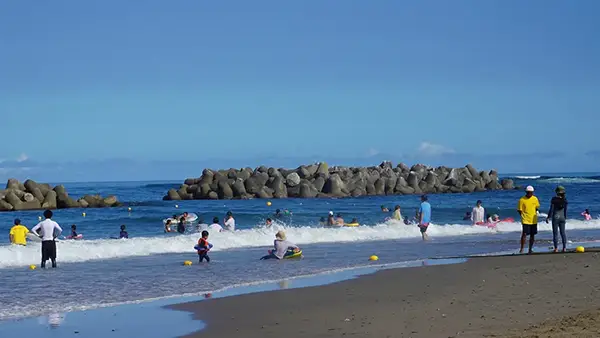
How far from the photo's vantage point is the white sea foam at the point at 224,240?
2247 centimetres

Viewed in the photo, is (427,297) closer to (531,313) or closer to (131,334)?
(531,313)

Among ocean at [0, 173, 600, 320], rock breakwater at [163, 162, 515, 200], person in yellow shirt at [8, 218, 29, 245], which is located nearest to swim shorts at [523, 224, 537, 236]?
ocean at [0, 173, 600, 320]

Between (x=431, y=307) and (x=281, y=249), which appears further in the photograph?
(x=281, y=249)

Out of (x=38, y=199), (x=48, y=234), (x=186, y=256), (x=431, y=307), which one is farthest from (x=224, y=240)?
(x=38, y=199)

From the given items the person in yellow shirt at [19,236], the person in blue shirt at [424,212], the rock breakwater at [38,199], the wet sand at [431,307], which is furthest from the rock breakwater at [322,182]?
the wet sand at [431,307]

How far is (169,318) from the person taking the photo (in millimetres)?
11703

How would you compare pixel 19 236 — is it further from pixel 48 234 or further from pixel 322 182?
pixel 322 182

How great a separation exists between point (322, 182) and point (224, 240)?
41223mm

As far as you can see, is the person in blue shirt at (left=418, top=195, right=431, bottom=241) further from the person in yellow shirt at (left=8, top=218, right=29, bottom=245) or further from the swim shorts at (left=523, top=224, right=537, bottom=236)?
the person in yellow shirt at (left=8, top=218, right=29, bottom=245)

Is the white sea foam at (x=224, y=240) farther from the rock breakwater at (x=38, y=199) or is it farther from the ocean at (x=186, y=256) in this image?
the rock breakwater at (x=38, y=199)

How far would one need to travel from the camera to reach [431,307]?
1153cm

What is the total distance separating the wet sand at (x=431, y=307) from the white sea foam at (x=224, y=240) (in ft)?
33.8

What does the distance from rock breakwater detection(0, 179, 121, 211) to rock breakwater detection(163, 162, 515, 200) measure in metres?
10.2

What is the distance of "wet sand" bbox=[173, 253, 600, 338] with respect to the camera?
381 inches
